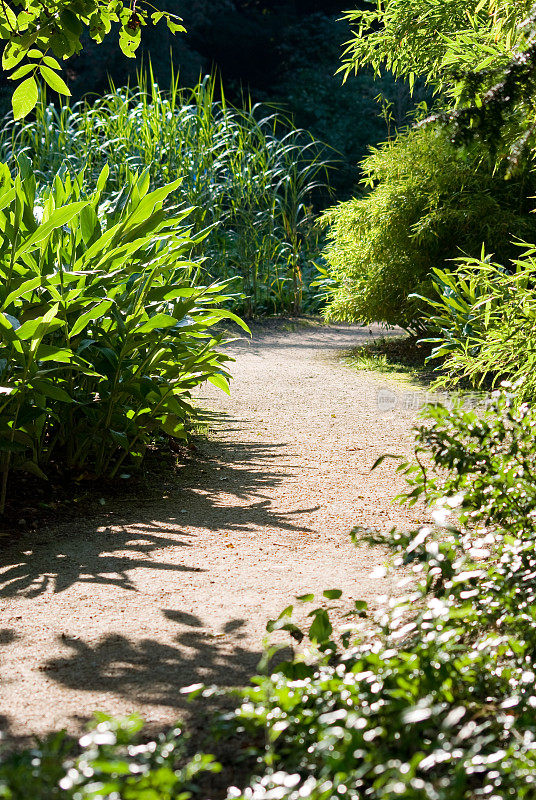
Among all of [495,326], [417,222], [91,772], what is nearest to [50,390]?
[91,772]

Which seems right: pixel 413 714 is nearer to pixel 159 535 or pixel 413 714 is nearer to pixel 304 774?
pixel 304 774

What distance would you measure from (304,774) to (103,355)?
214 cm

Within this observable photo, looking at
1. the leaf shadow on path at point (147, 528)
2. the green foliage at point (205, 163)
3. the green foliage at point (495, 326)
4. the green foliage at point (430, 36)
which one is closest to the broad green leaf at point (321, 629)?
the leaf shadow on path at point (147, 528)

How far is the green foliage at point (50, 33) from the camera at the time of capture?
2.79 meters

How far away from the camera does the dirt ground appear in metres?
1.98

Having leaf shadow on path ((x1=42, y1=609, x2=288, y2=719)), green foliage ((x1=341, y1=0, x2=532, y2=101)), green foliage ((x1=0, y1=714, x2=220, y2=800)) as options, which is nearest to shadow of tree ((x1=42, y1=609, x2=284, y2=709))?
leaf shadow on path ((x1=42, y1=609, x2=288, y2=719))

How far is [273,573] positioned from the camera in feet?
8.65

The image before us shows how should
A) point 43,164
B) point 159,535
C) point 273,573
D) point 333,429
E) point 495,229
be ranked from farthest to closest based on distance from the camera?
1. point 43,164
2. point 495,229
3. point 333,429
4. point 159,535
5. point 273,573

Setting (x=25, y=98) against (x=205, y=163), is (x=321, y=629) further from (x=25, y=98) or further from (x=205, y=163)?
(x=205, y=163)

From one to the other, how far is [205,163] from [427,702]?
8312 millimetres

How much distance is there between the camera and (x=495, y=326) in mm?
4898

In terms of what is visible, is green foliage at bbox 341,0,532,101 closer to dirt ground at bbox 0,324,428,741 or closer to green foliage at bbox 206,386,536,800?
dirt ground at bbox 0,324,428,741

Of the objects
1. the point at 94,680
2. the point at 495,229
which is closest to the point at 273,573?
the point at 94,680

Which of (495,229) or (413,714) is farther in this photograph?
(495,229)
